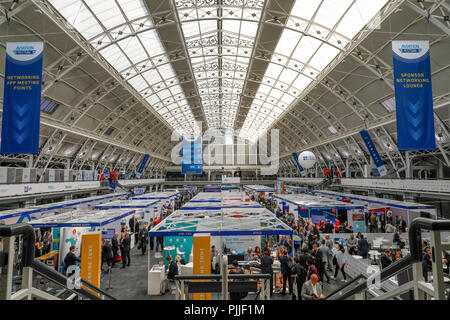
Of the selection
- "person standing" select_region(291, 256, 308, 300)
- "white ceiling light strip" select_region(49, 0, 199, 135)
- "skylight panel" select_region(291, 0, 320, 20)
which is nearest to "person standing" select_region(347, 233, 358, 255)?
"person standing" select_region(291, 256, 308, 300)

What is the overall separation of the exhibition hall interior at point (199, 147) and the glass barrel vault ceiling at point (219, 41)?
14 cm

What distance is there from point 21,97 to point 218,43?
16694 millimetres

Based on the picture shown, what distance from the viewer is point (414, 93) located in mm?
8523

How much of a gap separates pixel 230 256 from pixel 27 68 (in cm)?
958

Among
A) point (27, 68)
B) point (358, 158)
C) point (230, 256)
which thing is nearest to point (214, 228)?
point (230, 256)

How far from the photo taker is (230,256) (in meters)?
10.3

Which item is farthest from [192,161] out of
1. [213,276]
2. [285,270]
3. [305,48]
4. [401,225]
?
[213,276]

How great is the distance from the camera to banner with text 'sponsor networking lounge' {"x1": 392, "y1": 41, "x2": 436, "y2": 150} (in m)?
8.41

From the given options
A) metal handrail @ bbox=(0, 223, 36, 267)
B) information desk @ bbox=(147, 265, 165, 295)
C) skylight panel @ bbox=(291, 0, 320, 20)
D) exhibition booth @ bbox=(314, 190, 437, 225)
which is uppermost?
skylight panel @ bbox=(291, 0, 320, 20)

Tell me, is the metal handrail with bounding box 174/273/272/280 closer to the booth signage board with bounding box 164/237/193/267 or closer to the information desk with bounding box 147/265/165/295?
the information desk with bounding box 147/265/165/295

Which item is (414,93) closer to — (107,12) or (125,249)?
(125,249)

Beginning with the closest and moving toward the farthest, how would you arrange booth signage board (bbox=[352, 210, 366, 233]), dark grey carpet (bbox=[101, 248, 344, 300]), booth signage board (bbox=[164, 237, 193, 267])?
dark grey carpet (bbox=[101, 248, 344, 300]) → booth signage board (bbox=[164, 237, 193, 267]) → booth signage board (bbox=[352, 210, 366, 233])

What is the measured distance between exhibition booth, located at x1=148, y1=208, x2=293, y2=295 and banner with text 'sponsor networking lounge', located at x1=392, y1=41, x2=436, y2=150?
17.0 feet

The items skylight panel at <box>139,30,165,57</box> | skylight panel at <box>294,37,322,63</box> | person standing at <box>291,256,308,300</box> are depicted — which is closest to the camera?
person standing at <box>291,256,308,300</box>
